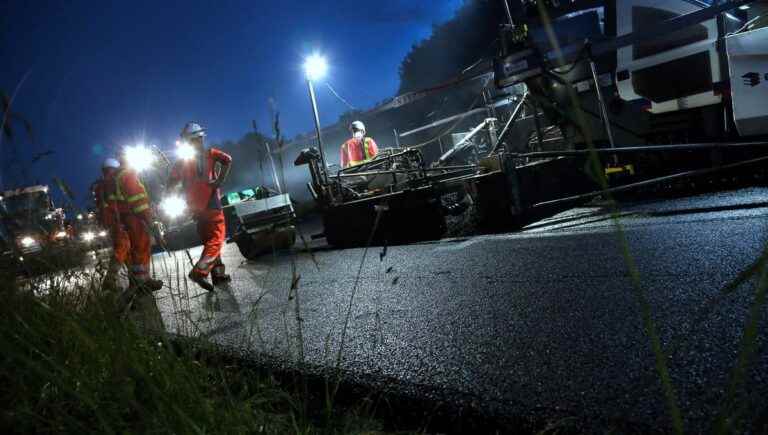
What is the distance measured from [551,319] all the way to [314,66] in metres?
8.28

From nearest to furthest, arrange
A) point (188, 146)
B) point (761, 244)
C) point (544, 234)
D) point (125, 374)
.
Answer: point (125, 374) → point (761, 244) → point (544, 234) → point (188, 146)

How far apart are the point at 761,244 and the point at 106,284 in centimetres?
380

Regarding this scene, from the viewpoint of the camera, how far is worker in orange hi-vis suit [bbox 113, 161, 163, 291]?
4.60 m

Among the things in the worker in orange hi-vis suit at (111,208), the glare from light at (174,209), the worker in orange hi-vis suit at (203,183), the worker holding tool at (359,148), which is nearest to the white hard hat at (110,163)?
the worker in orange hi-vis suit at (111,208)

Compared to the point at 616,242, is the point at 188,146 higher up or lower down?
higher up

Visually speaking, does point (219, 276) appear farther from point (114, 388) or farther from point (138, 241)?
point (114, 388)

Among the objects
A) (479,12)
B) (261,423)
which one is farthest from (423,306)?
(479,12)

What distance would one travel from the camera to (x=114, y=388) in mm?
1136

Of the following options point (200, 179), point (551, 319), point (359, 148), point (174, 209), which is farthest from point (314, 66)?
point (174, 209)

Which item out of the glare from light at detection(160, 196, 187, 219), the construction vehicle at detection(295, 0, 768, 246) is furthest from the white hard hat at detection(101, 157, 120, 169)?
the glare from light at detection(160, 196, 187, 219)

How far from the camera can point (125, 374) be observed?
136cm

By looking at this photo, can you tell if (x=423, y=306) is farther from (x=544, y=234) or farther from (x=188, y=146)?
(x=188, y=146)

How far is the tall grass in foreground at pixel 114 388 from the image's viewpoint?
1.19 meters

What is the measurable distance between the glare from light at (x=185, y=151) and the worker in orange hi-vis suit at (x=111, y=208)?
771 mm
